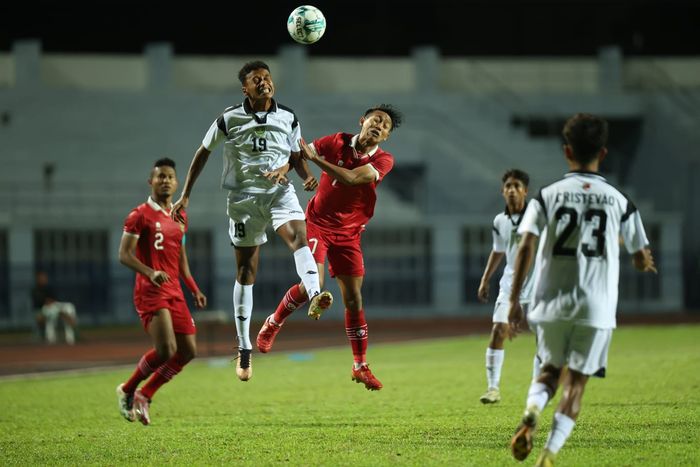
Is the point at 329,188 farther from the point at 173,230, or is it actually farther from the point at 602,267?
the point at 602,267

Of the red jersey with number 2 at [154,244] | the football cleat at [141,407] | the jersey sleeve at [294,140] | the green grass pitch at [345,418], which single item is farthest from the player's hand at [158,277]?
the jersey sleeve at [294,140]

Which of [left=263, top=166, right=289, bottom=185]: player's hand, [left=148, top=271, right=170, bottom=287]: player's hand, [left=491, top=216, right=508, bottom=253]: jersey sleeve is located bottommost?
[left=148, top=271, right=170, bottom=287]: player's hand

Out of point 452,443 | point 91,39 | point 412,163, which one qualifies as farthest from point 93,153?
point 452,443

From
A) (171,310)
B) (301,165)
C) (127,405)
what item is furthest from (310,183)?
(127,405)

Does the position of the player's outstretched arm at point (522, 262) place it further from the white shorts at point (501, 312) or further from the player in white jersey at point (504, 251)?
the white shorts at point (501, 312)

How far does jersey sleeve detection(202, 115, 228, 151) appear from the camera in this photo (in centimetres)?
1077

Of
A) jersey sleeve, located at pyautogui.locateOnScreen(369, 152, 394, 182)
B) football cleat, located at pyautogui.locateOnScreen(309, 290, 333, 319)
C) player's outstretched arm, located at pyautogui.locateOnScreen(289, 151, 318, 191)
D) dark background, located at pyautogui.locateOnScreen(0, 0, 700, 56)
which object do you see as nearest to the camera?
football cleat, located at pyautogui.locateOnScreen(309, 290, 333, 319)

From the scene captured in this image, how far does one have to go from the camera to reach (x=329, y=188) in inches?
469

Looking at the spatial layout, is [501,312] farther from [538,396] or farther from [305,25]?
[538,396]

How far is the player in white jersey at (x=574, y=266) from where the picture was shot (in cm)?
775

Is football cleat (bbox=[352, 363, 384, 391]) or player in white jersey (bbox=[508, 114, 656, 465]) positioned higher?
player in white jersey (bbox=[508, 114, 656, 465])

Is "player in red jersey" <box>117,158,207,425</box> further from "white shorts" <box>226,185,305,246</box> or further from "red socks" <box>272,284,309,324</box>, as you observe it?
"red socks" <box>272,284,309,324</box>

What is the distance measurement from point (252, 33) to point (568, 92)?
1197 cm

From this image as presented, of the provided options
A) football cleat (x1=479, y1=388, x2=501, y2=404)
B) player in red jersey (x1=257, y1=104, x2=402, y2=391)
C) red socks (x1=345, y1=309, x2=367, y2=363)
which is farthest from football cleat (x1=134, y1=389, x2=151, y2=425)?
football cleat (x1=479, y1=388, x2=501, y2=404)
